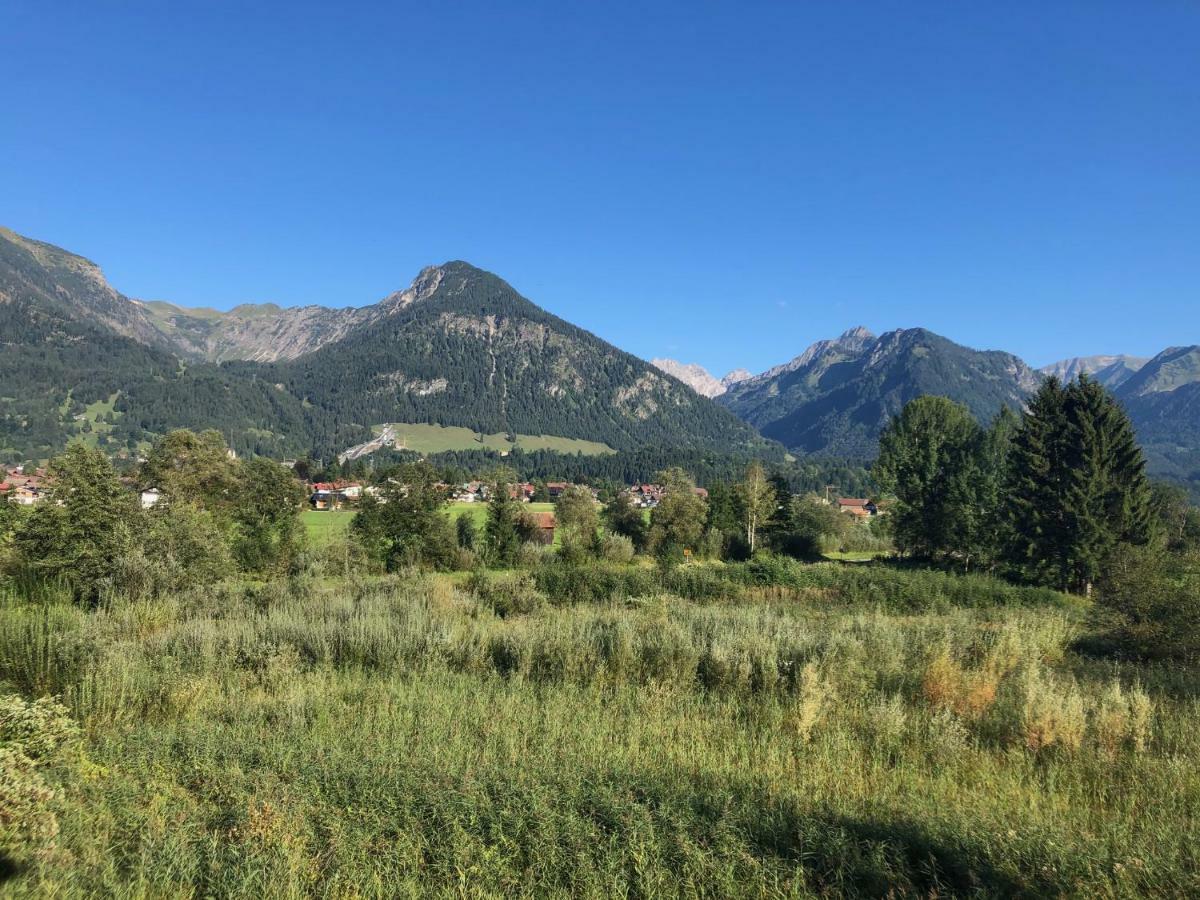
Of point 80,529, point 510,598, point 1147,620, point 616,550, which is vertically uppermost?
point 80,529


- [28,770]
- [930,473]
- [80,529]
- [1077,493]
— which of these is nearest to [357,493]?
[80,529]

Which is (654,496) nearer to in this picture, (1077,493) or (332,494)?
(1077,493)

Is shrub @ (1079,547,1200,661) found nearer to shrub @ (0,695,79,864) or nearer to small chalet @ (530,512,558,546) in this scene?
shrub @ (0,695,79,864)

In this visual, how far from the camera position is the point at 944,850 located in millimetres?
3797

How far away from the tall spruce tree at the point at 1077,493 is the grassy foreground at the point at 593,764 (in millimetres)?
29392

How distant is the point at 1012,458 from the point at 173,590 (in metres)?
43.3

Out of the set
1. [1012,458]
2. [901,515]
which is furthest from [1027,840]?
[901,515]

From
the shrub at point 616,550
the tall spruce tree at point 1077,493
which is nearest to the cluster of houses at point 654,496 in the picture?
the shrub at point 616,550

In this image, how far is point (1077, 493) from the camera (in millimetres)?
33094

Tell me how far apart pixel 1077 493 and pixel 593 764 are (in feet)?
124

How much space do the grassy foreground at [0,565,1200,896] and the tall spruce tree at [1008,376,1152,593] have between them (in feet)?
96.4

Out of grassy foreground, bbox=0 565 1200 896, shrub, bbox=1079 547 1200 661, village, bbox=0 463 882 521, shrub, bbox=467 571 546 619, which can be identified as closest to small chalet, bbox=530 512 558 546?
village, bbox=0 463 882 521

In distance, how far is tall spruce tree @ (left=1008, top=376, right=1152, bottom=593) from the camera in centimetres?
3303

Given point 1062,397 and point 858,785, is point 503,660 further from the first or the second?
point 1062,397
